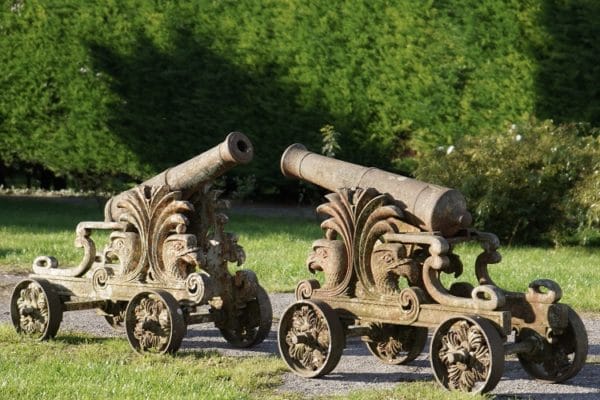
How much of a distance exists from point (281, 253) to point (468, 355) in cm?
629

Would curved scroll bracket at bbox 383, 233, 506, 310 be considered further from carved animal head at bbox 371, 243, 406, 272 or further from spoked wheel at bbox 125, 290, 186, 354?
spoked wheel at bbox 125, 290, 186, 354

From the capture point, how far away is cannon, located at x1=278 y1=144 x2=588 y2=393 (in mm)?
6578

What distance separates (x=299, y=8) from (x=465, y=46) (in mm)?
2620

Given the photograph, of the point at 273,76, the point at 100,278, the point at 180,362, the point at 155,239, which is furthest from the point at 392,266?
the point at 273,76

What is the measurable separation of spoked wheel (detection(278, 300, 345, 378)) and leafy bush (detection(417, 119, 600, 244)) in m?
6.94

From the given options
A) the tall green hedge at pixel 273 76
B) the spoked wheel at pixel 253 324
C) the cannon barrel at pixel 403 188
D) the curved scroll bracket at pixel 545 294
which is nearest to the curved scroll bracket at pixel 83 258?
the spoked wheel at pixel 253 324

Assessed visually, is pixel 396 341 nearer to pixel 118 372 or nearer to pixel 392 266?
pixel 392 266

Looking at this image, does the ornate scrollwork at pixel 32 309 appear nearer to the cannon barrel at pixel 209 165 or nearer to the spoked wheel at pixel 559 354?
the cannon barrel at pixel 209 165

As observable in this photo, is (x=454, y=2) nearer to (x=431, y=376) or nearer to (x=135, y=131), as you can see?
(x=135, y=131)

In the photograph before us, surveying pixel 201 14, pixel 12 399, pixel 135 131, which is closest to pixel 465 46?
pixel 201 14

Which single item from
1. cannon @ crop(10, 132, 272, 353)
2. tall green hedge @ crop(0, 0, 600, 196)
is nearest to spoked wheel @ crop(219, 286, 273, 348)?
cannon @ crop(10, 132, 272, 353)

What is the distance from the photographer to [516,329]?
6.92m

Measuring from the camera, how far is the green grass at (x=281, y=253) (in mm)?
11000

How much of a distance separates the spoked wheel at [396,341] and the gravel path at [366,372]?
0.07 m
